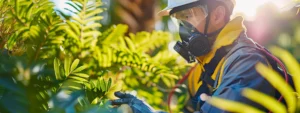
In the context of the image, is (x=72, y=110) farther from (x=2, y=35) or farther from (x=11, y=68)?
(x=2, y=35)

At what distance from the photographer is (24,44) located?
1.52 m

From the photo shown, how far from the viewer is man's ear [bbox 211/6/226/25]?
1730mm

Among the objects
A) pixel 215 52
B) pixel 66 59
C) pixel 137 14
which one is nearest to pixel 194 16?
pixel 215 52

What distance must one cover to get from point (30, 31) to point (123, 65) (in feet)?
1.71

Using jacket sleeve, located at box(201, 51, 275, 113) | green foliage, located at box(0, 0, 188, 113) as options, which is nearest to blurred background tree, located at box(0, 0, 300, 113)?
green foliage, located at box(0, 0, 188, 113)

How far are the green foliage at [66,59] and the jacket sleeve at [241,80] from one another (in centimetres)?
27

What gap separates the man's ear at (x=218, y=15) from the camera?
68.1 inches

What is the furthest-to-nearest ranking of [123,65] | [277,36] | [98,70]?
[277,36], [123,65], [98,70]

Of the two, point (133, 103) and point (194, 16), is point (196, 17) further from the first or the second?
point (133, 103)

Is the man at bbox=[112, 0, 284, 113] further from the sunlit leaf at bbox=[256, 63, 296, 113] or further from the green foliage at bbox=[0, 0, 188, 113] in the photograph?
Answer: the sunlit leaf at bbox=[256, 63, 296, 113]

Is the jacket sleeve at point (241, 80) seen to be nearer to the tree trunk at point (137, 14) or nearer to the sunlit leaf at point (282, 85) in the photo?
the sunlit leaf at point (282, 85)

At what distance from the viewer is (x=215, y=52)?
1.64 m

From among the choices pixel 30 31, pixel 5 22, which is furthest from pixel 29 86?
pixel 30 31

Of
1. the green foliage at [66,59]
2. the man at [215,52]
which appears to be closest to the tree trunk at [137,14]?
the green foliage at [66,59]
